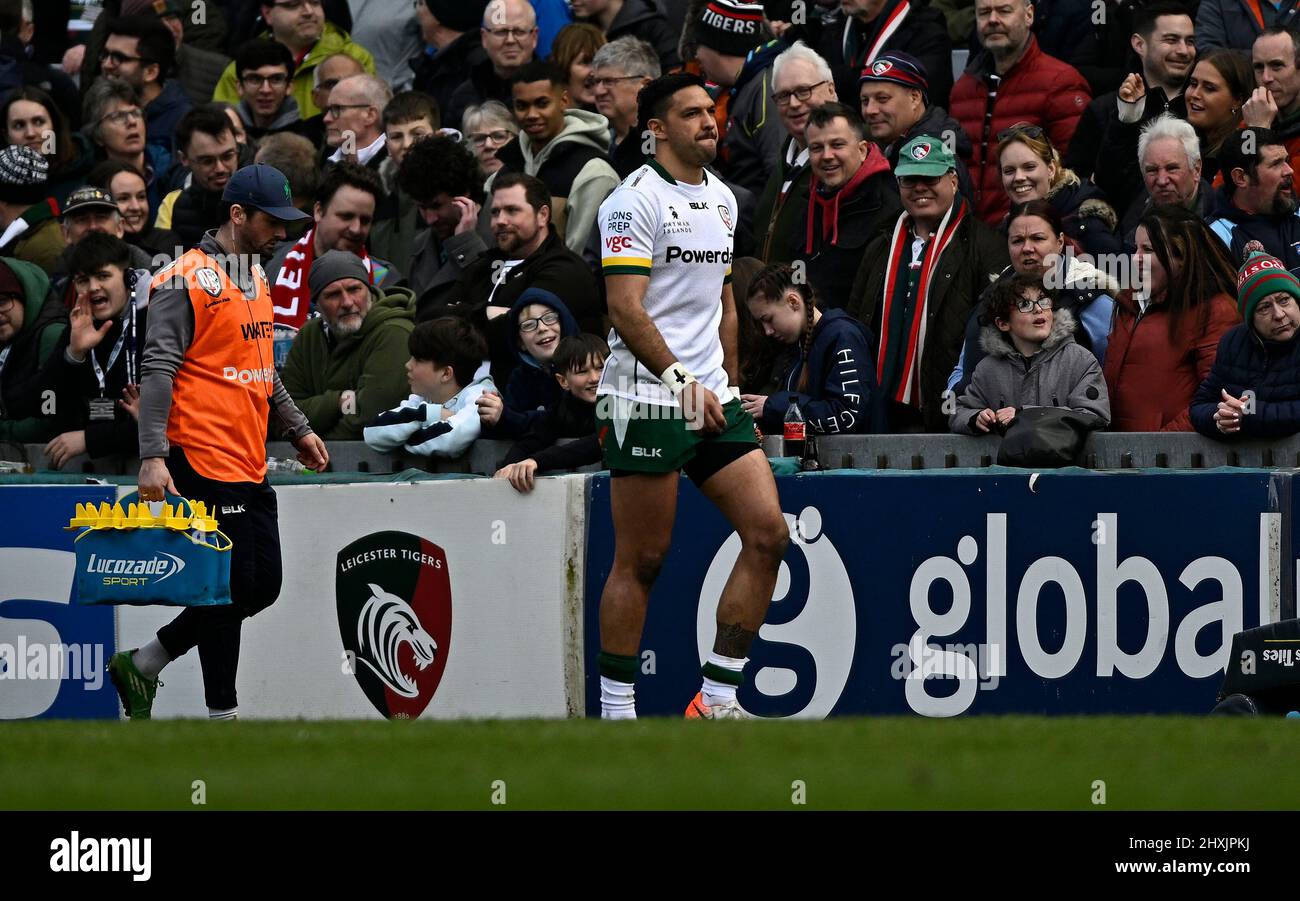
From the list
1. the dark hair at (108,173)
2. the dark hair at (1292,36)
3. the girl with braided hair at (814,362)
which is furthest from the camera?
the dark hair at (108,173)

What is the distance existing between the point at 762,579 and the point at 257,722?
207cm

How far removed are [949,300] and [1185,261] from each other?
127 cm

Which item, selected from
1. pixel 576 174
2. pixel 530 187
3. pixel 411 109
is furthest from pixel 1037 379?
pixel 411 109

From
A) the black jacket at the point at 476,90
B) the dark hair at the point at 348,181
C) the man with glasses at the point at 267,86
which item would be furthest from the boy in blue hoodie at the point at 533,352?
the man with glasses at the point at 267,86

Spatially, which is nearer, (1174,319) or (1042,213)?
(1174,319)

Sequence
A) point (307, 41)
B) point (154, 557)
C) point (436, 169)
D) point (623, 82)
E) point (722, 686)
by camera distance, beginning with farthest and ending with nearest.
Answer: point (307, 41)
point (623, 82)
point (436, 169)
point (722, 686)
point (154, 557)

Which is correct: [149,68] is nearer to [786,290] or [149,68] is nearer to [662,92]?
[786,290]

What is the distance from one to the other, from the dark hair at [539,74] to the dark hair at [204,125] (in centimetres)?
198

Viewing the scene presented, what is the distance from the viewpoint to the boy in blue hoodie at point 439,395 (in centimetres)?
1022

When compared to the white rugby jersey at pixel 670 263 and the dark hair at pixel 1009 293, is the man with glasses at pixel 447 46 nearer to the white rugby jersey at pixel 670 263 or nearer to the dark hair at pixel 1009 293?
the dark hair at pixel 1009 293

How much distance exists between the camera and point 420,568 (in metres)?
10.1

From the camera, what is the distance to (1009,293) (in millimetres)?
9719

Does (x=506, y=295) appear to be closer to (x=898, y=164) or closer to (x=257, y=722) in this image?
(x=898, y=164)
